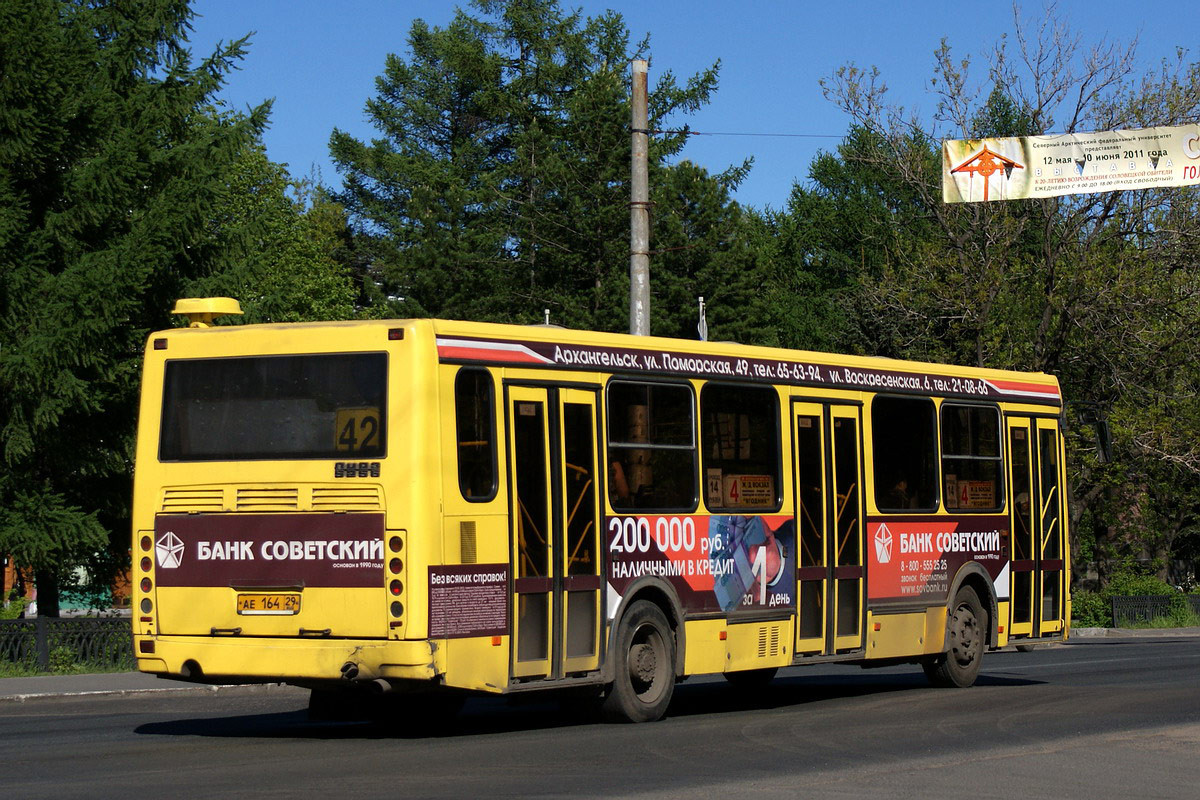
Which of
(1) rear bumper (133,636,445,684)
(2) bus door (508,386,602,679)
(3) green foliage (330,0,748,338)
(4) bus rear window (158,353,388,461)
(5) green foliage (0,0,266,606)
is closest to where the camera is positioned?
(1) rear bumper (133,636,445,684)

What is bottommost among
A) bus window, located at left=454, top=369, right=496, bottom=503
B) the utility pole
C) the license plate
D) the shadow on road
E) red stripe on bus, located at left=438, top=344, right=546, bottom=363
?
the shadow on road

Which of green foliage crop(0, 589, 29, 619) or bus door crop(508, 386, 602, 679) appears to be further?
green foliage crop(0, 589, 29, 619)

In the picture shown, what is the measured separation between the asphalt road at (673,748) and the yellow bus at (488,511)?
605 millimetres

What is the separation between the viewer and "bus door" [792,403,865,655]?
16703 mm

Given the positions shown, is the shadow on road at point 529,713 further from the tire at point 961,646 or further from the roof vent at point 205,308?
the roof vent at point 205,308

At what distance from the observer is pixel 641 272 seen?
70.7 feet

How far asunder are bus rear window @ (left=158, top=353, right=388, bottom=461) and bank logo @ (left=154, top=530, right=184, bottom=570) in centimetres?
60

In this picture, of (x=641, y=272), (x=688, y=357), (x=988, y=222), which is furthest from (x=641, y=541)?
(x=988, y=222)

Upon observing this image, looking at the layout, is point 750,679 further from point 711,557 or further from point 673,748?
point 673,748

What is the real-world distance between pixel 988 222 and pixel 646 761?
29387 mm

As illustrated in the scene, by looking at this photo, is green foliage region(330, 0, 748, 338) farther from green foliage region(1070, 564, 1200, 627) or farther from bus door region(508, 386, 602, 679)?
bus door region(508, 386, 602, 679)

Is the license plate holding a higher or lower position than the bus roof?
lower

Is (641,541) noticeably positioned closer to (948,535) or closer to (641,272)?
(948,535)

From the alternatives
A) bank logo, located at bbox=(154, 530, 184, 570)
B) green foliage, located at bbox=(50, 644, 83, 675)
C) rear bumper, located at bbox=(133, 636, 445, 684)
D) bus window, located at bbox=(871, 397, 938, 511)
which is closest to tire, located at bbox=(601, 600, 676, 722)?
rear bumper, located at bbox=(133, 636, 445, 684)
